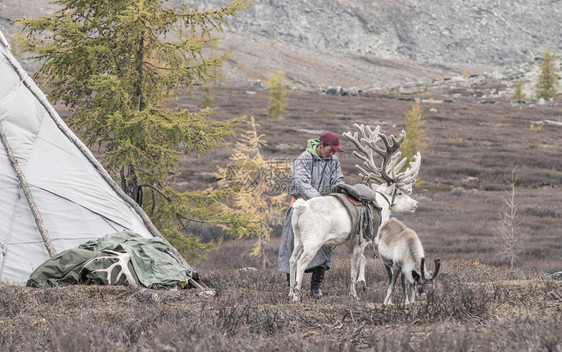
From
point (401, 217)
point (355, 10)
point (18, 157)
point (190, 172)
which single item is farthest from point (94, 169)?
point (355, 10)

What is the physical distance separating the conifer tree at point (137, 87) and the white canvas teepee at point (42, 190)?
76 centimetres

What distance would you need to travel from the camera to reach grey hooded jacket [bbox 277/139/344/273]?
7809 millimetres

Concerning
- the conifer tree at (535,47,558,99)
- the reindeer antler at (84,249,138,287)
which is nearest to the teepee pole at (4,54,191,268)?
the reindeer antler at (84,249,138,287)

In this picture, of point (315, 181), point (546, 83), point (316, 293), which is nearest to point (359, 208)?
point (315, 181)

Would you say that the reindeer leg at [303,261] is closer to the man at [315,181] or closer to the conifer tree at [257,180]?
the man at [315,181]

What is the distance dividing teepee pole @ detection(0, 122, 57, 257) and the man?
3453 millimetres

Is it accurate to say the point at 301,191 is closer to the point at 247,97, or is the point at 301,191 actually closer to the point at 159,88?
the point at 159,88

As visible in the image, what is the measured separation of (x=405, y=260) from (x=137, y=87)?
6519 millimetres

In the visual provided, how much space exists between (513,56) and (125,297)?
17529 centimetres

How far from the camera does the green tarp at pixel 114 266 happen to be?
7.67m

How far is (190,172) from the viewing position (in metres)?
31.7

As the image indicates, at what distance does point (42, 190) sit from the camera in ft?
30.7

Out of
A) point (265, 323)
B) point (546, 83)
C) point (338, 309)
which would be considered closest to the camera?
point (265, 323)

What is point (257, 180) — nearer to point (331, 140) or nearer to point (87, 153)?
point (87, 153)
